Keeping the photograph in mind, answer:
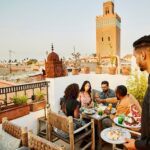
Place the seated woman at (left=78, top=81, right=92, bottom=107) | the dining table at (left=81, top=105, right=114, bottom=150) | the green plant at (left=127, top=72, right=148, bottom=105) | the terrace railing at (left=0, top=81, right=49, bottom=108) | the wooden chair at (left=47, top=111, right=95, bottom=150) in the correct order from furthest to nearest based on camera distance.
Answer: the green plant at (left=127, top=72, right=148, bottom=105), the seated woman at (left=78, top=81, right=92, bottom=107), the terrace railing at (left=0, top=81, right=49, bottom=108), the dining table at (left=81, top=105, right=114, bottom=150), the wooden chair at (left=47, top=111, right=95, bottom=150)

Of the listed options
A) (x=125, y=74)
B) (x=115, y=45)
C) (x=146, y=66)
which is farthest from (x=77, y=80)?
(x=115, y=45)

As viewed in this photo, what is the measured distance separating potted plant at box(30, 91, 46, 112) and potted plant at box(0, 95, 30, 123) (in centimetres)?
22

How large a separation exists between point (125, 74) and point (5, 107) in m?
4.05

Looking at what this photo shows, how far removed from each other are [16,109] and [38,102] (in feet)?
2.29

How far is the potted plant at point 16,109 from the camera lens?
3654 millimetres

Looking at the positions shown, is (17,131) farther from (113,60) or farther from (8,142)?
(113,60)

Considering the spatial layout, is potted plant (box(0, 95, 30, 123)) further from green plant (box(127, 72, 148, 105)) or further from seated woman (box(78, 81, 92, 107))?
green plant (box(127, 72, 148, 105))

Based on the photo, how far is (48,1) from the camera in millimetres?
10625

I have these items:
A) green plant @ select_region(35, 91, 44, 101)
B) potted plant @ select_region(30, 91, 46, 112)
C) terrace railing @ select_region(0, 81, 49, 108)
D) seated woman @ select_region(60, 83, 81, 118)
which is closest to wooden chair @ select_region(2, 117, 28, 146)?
seated woman @ select_region(60, 83, 81, 118)

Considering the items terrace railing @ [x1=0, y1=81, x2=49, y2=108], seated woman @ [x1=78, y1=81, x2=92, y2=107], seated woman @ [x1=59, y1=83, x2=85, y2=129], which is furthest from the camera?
seated woman @ [x1=78, y1=81, x2=92, y2=107]

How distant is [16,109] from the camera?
12.5 feet

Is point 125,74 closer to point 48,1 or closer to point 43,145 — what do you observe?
point 43,145

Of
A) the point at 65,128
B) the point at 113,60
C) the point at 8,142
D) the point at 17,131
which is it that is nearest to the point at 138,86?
the point at 113,60

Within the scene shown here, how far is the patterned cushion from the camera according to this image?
2.38m
